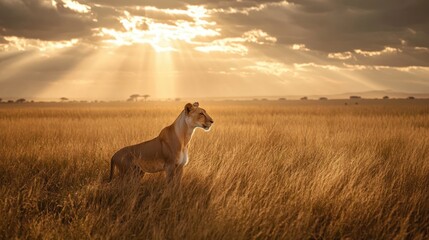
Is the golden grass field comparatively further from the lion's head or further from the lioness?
the lion's head

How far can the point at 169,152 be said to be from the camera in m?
6.27

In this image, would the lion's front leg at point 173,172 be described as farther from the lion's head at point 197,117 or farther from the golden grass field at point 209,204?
the lion's head at point 197,117

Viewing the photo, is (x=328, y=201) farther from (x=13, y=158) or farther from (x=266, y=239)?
(x=13, y=158)

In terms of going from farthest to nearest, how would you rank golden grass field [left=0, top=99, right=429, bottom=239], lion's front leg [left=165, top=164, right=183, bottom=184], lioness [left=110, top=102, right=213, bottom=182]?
lioness [left=110, top=102, right=213, bottom=182] < lion's front leg [left=165, top=164, right=183, bottom=184] < golden grass field [left=0, top=99, right=429, bottom=239]

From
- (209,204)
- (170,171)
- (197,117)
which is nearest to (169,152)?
(170,171)

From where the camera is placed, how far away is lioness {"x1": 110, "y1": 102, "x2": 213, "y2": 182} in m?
6.27

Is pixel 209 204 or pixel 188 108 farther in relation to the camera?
pixel 188 108

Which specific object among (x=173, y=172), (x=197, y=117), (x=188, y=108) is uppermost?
(x=188, y=108)

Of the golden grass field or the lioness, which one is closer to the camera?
the golden grass field

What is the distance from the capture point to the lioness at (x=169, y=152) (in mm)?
6266

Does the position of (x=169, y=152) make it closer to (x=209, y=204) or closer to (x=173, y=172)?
(x=173, y=172)

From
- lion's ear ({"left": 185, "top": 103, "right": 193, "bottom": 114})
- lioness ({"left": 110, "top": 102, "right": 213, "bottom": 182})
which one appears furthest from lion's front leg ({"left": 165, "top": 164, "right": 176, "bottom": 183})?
lion's ear ({"left": 185, "top": 103, "right": 193, "bottom": 114})

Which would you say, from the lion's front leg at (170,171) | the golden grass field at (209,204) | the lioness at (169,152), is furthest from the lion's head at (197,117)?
the golden grass field at (209,204)

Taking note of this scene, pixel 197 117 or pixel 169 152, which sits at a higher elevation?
pixel 197 117
